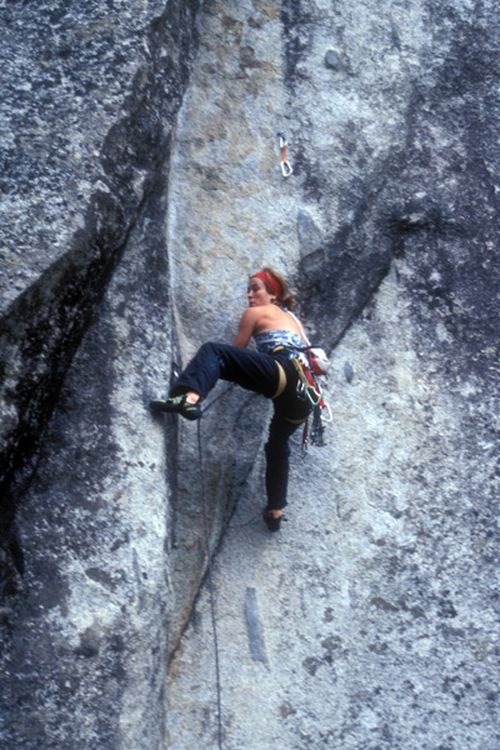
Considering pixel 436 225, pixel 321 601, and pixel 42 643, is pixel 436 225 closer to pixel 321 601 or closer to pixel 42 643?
pixel 321 601

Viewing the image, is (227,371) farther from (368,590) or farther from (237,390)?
(368,590)

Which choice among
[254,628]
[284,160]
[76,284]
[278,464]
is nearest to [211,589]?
[254,628]

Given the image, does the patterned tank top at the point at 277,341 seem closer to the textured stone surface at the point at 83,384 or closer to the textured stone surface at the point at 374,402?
the textured stone surface at the point at 374,402

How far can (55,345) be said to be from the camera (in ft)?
15.5

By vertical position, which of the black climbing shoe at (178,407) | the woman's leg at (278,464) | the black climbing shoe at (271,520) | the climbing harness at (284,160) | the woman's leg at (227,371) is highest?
the climbing harness at (284,160)

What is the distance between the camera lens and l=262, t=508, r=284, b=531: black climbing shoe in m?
5.60

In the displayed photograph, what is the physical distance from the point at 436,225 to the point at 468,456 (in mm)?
1441

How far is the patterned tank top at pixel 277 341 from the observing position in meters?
5.57

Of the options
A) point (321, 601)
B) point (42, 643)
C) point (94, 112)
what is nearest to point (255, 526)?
point (321, 601)

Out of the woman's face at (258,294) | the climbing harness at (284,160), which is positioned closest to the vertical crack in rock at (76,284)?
the woman's face at (258,294)

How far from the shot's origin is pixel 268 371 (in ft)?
17.6

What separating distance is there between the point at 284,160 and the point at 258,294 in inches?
40.7

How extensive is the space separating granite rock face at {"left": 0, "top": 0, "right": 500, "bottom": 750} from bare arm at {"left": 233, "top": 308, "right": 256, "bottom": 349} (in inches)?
9.9

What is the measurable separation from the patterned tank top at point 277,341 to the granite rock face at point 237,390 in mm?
399
